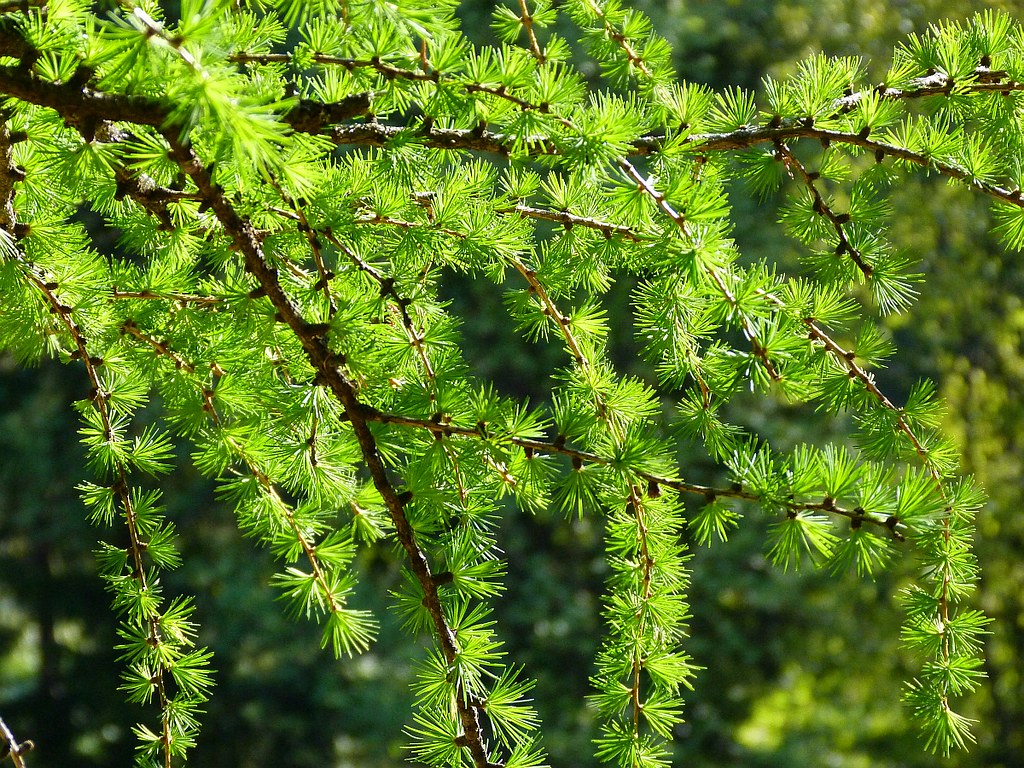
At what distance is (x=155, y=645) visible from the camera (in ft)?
2.71

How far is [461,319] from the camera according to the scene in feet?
2.54

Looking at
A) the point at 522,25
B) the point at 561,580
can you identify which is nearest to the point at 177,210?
the point at 522,25

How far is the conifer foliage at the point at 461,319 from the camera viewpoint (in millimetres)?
607

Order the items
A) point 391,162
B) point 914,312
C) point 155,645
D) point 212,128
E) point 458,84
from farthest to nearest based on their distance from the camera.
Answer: point 914,312 → point 155,645 → point 391,162 → point 458,84 → point 212,128

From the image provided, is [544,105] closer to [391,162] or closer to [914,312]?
[391,162]

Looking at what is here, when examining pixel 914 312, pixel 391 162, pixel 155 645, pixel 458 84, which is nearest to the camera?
pixel 458 84

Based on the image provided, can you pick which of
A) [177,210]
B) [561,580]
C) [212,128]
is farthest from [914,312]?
[212,128]

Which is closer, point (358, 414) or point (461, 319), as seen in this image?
point (358, 414)

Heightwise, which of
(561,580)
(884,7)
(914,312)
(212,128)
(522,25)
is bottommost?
(561,580)

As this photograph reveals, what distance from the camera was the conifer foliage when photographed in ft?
1.99

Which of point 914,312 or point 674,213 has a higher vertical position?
point 674,213

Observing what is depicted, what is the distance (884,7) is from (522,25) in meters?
2.37

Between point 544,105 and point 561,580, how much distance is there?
2.30 meters

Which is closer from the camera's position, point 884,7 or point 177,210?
point 177,210
